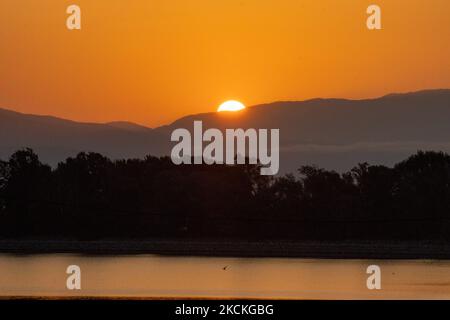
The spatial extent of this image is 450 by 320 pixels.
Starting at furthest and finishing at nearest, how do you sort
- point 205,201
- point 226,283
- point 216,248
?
point 216,248 → point 205,201 → point 226,283

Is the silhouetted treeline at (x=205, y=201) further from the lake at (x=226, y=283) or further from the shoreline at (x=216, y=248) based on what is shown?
the lake at (x=226, y=283)

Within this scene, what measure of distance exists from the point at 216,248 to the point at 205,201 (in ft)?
15.4

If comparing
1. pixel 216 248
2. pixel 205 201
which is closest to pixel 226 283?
pixel 205 201

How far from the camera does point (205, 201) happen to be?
100000 mm

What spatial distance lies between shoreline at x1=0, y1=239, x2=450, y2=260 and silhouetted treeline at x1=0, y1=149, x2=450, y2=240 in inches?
35.6

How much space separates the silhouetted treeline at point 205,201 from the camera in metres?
98.4

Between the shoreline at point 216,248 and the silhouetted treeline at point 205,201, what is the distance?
2.97ft

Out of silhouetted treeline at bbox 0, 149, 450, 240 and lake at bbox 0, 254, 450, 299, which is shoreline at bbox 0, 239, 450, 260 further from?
lake at bbox 0, 254, 450, 299

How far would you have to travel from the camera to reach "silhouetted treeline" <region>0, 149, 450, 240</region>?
98.4 meters

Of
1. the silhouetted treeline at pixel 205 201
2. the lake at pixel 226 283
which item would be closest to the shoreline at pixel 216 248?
the silhouetted treeline at pixel 205 201

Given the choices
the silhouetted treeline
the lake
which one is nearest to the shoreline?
the silhouetted treeline

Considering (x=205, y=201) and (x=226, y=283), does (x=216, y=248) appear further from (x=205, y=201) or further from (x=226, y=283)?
(x=226, y=283)
